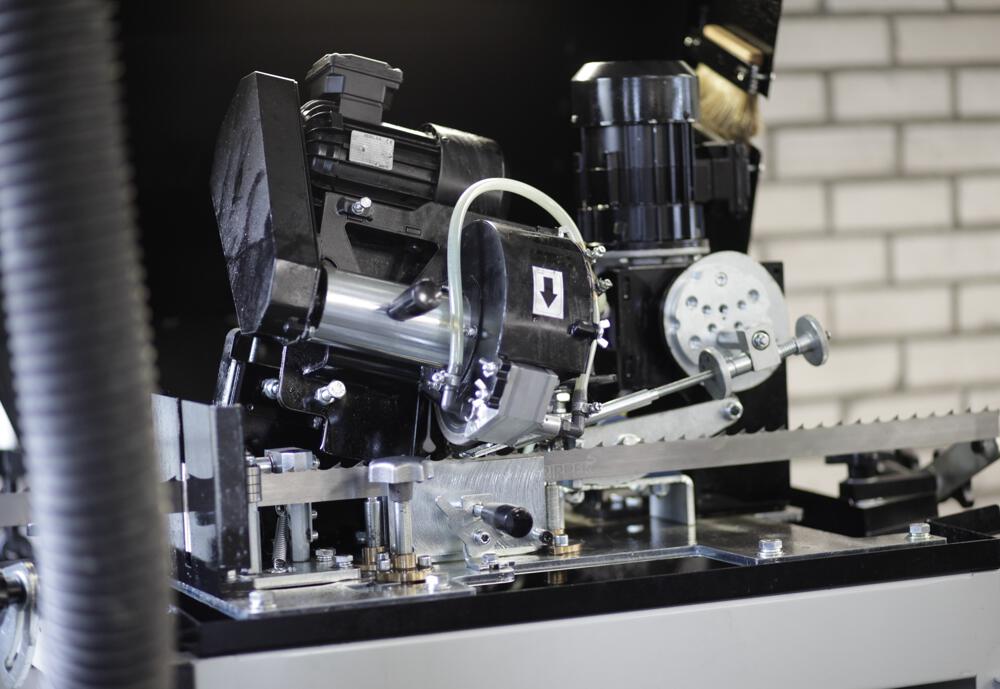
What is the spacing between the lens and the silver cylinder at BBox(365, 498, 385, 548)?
1284 millimetres

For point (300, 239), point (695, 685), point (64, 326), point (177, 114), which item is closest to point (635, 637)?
point (695, 685)

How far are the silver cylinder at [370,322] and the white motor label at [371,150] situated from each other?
14cm

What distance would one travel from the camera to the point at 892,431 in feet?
5.02

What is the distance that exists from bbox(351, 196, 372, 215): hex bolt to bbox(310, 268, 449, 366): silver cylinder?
8 cm

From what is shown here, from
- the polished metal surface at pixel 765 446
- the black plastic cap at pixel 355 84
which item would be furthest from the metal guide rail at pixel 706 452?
the black plastic cap at pixel 355 84

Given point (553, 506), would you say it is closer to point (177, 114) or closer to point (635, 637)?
point (635, 637)

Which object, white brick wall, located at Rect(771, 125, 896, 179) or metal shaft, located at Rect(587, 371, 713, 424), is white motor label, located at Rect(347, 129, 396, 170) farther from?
white brick wall, located at Rect(771, 125, 896, 179)

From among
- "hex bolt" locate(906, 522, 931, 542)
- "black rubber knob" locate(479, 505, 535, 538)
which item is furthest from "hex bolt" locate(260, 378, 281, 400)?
"hex bolt" locate(906, 522, 931, 542)

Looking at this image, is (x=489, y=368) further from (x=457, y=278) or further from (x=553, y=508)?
(x=553, y=508)

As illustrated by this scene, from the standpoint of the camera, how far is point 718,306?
1.54 meters

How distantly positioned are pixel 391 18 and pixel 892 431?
79 cm

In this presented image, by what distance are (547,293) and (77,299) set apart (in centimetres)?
59

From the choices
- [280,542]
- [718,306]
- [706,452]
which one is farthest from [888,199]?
[280,542]

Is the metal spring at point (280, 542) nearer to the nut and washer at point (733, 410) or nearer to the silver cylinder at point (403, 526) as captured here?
the silver cylinder at point (403, 526)
